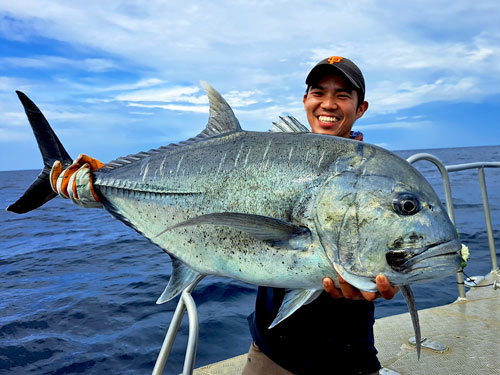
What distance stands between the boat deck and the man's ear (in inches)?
79.4

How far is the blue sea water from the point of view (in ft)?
16.2

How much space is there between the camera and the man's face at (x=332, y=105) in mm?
2393

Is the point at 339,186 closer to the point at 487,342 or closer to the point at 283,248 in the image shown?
the point at 283,248

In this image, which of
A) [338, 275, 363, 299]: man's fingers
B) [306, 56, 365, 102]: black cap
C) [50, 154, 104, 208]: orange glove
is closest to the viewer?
[338, 275, 363, 299]: man's fingers

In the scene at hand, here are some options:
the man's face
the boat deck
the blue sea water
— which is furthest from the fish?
the blue sea water

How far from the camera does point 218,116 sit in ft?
6.51

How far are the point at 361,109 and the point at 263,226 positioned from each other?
142 centimetres

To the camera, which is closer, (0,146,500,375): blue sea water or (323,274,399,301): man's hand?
(323,274,399,301): man's hand

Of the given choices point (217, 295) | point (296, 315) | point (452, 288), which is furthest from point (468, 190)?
point (296, 315)

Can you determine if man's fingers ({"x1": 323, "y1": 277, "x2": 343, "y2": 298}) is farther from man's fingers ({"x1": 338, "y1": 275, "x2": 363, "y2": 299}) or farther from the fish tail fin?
the fish tail fin

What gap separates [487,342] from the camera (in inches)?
138

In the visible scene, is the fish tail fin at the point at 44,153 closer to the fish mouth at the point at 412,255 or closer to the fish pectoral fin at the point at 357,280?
the fish pectoral fin at the point at 357,280

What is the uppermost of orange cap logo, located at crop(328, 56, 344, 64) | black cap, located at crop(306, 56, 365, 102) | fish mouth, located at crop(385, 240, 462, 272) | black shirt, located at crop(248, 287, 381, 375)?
orange cap logo, located at crop(328, 56, 344, 64)

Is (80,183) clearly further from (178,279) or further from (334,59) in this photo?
(334,59)
